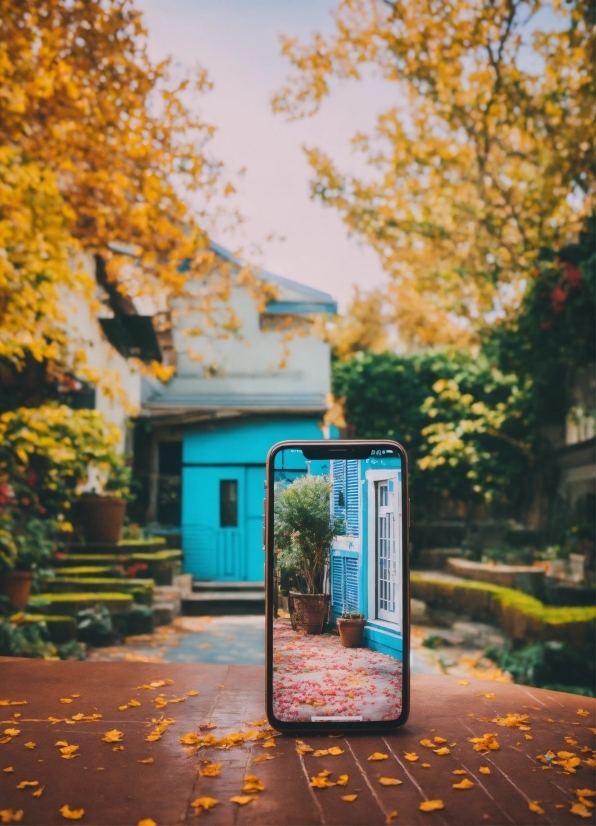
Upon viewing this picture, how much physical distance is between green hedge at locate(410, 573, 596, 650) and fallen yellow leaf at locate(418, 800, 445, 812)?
515cm

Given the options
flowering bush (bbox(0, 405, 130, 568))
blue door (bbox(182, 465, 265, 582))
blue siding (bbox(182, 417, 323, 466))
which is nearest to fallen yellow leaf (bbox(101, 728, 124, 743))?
flowering bush (bbox(0, 405, 130, 568))

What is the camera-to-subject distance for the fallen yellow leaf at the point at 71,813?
2.36 m

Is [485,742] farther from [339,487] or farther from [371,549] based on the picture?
[339,487]

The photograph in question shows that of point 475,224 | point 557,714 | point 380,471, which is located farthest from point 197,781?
point 475,224

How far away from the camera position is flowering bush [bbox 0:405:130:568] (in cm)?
652

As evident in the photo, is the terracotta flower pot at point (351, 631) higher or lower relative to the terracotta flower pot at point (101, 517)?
lower

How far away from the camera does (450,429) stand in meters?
12.8

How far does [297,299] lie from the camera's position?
50.6 ft

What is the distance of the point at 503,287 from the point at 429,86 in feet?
12.2

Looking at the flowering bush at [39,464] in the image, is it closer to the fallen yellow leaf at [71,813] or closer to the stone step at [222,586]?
the fallen yellow leaf at [71,813]

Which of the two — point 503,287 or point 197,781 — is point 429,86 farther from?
point 197,781

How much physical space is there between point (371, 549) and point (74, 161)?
743 cm

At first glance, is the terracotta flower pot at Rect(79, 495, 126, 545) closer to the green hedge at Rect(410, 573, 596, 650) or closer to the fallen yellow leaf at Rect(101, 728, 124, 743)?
the green hedge at Rect(410, 573, 596, 650)

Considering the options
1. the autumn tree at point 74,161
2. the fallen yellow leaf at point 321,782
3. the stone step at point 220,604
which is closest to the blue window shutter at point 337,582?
the fallen yellow leaf at point 321,782
